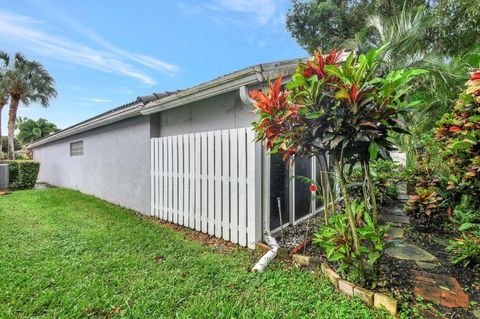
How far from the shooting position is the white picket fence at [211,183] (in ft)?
12.9

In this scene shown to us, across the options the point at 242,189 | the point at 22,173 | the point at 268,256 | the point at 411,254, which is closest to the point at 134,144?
the point at 242,189

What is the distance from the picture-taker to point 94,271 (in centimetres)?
326

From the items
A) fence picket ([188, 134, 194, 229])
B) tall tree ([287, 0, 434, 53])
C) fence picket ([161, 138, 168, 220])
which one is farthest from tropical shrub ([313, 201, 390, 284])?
tall tree ([287, 0, 434, 53])

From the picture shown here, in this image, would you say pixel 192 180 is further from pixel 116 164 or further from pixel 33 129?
pixel 33 129

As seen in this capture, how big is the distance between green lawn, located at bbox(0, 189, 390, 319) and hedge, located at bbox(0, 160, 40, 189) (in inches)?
402

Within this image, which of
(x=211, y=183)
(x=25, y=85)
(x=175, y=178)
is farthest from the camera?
(x=25, y=85)

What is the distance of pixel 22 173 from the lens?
12.6 m

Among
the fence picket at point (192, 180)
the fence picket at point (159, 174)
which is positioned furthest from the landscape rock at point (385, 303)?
the fence picket at point (159, 174)

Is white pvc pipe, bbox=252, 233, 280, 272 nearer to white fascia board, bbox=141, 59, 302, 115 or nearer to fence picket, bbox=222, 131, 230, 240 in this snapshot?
fence picket, bbox=222, 131, 230, 240

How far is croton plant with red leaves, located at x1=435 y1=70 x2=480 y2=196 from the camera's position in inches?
135

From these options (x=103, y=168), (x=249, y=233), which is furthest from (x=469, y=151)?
(x=103, y=168)

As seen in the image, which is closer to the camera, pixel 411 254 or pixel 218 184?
pixel 411 254

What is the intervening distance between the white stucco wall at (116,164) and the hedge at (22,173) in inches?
81.4

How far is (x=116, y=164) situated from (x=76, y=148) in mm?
5458
